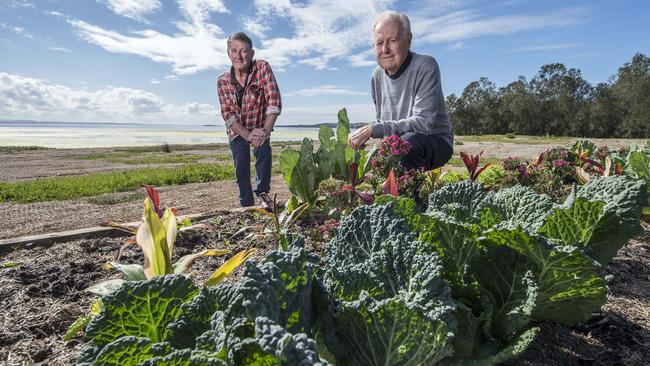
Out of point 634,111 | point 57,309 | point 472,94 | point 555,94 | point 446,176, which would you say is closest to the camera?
point 57,309

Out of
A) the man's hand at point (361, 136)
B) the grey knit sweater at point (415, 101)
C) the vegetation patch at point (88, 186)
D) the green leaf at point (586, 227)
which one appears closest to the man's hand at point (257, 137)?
the grey knit sweater at point (415, 101)

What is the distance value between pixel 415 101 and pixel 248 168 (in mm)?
2000

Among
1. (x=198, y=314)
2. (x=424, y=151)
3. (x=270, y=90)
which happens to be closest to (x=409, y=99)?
(x=424, y=151)

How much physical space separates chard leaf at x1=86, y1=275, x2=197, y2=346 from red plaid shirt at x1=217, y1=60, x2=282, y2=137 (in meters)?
3.27

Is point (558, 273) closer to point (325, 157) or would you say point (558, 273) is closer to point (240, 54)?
point (325, 157)

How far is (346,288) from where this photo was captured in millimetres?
1122

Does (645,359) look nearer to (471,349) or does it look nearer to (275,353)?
(471,349)

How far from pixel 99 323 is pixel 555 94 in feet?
193

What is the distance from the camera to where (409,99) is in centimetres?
326

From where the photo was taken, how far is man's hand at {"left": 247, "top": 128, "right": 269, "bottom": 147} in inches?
159

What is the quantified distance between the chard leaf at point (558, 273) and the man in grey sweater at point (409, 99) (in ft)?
6.01

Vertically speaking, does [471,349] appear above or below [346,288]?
below

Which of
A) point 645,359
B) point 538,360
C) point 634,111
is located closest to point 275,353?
point 538,360

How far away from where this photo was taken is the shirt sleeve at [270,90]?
409 cm
